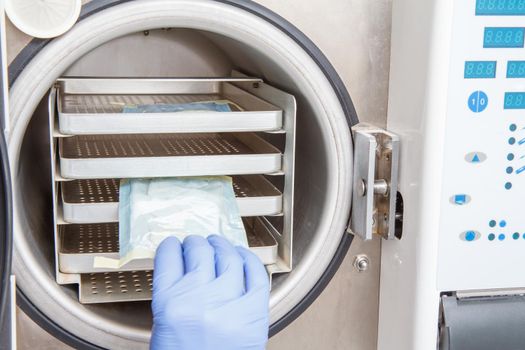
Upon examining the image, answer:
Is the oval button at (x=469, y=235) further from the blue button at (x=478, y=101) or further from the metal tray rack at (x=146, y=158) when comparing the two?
the metal tray rack at (x=146, y=158)

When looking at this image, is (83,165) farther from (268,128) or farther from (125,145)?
(125,145)

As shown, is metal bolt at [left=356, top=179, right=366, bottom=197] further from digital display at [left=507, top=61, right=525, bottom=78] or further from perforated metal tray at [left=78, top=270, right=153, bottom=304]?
perforated metal tray at [left=78, top=270, right=153, bottom=304]

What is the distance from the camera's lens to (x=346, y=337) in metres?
1.29

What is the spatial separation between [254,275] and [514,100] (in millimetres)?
534

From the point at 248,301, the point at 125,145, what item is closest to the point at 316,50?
the point at 248,301

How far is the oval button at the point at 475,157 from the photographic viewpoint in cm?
109

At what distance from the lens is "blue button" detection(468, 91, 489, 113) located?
3.53ft

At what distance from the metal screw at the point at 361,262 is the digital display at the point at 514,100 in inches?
15.2

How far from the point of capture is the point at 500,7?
1059 millimetres

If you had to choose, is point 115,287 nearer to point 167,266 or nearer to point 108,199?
point 108,199

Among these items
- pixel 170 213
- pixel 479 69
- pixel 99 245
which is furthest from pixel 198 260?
pixel 479 69

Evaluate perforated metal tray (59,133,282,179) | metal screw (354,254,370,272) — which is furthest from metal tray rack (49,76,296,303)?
metal screw (354,254,370,272)

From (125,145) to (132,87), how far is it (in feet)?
0.54

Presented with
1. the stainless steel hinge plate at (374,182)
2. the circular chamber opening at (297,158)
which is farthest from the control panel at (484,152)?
the circular chamber opening at (297,158)
